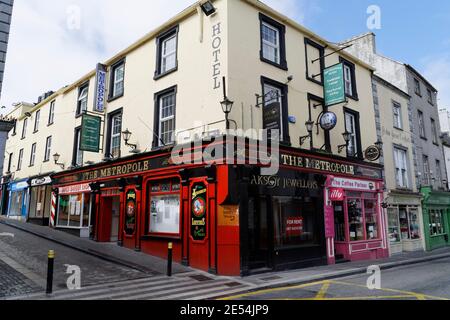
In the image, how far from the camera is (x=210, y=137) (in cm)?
1102

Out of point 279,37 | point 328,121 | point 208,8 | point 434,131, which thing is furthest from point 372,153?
point 434,131

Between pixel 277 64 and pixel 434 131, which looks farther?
pixel 434 131

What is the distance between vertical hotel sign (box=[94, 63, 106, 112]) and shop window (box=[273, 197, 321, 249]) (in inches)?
407

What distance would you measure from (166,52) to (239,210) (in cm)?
800

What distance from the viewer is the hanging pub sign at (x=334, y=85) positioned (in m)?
14.0

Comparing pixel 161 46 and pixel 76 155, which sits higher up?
pixel 161 46

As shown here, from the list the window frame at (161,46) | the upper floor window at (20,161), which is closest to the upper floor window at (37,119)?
the upper floor window at (20,161)

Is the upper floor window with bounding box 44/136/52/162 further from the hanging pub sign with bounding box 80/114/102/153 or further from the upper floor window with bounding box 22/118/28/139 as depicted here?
the hanging pub sign with bounding box 80/114/102/153

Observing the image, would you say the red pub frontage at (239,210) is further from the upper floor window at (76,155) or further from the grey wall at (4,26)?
the grey wall at (4,26)

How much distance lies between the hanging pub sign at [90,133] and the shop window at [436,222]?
20605mm

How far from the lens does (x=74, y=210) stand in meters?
17.9

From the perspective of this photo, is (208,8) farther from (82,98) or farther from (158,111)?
(82,98)
